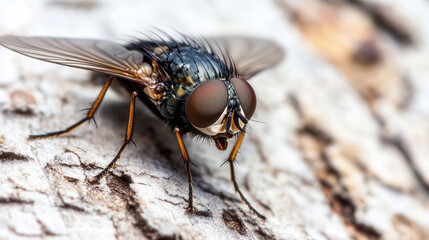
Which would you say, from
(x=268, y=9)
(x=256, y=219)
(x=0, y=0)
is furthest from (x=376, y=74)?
(x=0, y=0)

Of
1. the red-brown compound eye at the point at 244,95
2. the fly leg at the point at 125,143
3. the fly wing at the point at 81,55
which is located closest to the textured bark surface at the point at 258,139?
the fly leg at the point at 125,143

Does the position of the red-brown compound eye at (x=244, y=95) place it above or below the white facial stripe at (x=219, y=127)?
above

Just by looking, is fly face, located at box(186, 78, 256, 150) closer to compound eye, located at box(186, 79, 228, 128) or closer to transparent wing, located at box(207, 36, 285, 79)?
compound eye, located at box(186, 79, 228, 128)

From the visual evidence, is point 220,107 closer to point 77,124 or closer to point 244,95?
point 244,95

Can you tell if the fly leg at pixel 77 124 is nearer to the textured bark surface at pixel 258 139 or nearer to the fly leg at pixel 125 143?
the textured bark surface at pixel 258 139

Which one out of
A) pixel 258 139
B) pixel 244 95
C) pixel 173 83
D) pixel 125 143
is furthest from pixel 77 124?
pixel 258 139

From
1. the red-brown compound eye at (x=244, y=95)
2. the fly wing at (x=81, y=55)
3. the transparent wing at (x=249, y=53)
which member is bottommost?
the fly wing at (x=81, y=55)

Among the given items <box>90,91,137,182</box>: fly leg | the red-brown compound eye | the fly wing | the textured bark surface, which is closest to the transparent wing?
the textured bark surface
